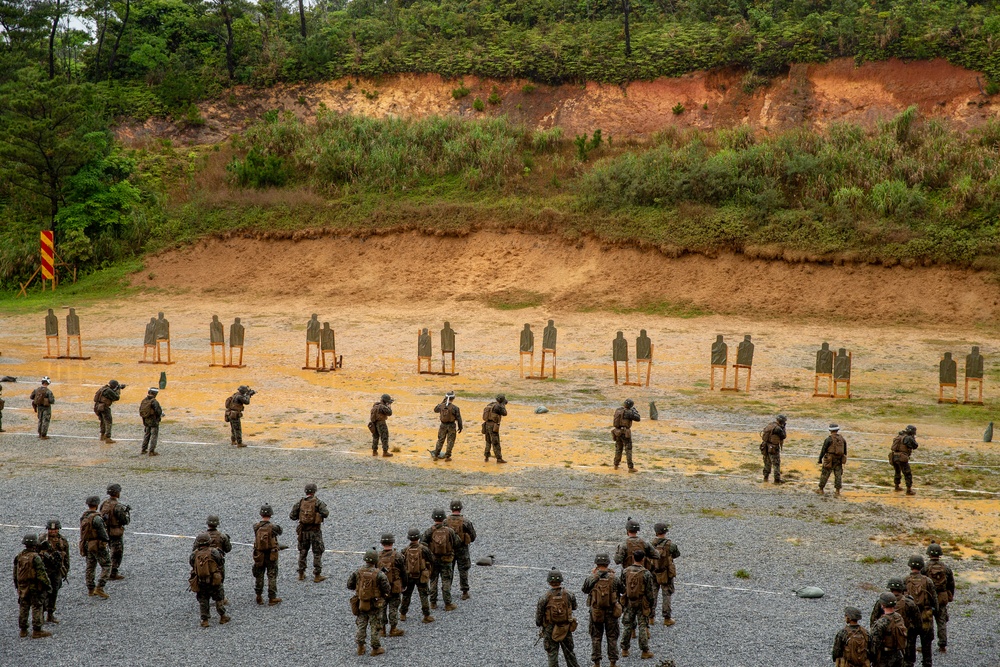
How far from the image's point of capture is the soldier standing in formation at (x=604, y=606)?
41.6 feet

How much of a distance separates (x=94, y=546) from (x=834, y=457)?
13.4 m

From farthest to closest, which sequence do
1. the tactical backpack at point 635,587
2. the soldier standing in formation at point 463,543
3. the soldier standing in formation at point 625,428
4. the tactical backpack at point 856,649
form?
the soldier standing in formation at point 625,428 < the soldier standing in formation at point 463,543 < the tactical backpack at point 635,587 < the tactical backpack at point 856,649

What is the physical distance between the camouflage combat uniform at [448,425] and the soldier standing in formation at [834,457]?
301 inches

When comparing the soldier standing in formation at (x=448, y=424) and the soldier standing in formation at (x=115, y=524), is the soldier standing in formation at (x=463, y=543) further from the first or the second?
the soldier standing in formation at (x=448, y=424)

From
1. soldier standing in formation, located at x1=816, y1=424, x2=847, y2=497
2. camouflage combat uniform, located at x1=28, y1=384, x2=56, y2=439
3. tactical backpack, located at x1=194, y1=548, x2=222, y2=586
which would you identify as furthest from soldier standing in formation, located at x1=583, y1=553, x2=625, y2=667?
camouflage combat uniform, located at x1=28, y1=384, x2=56, y2=439

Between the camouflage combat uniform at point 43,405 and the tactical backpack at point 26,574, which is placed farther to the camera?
the camouflage combat uniform at point 43,405

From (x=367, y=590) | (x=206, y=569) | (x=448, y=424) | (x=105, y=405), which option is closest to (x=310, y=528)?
(x=206, y=569)

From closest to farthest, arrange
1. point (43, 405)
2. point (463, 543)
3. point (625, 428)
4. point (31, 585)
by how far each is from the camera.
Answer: point (31, 585) → point (463, 543) → point (625, 428) → point (43, 405)

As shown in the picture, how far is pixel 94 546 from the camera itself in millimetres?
15008

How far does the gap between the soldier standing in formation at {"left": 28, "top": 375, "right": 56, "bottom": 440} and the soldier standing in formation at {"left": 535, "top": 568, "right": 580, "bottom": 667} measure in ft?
52.6

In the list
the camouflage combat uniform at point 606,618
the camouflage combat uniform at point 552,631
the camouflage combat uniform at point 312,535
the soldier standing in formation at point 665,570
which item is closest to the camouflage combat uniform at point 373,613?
the camouflage combat uniform at point 552,631

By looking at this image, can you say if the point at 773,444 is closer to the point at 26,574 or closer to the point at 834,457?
the point at 834,457

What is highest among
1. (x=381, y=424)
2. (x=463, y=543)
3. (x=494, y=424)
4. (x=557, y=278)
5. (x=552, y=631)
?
(x=557, y=278)

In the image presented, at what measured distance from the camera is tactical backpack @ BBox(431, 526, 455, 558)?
14.6m
